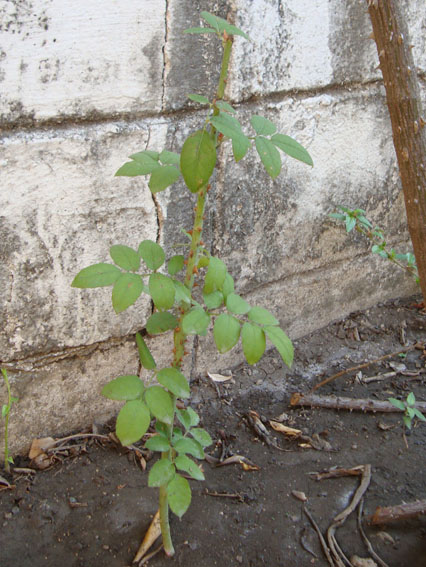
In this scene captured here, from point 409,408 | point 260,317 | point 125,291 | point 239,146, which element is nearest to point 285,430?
point 409,408

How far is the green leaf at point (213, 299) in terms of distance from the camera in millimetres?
1290

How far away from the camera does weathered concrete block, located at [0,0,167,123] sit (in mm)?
1540

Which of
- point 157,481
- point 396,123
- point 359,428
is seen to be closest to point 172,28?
point 396,123

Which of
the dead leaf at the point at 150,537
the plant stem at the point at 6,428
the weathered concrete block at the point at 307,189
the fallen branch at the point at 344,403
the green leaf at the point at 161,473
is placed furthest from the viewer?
the fallen branch at the point at 344,403

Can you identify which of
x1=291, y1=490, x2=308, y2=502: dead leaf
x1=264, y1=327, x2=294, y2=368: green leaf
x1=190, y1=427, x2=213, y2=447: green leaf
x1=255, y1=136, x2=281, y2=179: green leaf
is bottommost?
x1=291, y1=490, x2=308, y2=502: dead leaf

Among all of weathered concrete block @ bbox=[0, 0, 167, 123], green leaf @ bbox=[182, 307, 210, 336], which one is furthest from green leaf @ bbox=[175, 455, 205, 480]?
weathered concrete block @ bbox=[0, 0, 167, 123]

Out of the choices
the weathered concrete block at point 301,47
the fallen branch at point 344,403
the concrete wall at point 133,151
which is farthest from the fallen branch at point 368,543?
the weathered concrete block at point 301,47

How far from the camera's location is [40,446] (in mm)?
1981

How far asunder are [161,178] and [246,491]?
1.08m

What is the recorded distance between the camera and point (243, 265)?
2.23m

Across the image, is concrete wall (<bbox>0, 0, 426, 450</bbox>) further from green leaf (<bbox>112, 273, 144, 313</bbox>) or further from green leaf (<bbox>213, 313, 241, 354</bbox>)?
green leaf (<bbox>213, 313, 241, 354</bbox>)

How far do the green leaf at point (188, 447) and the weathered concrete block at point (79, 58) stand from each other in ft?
3.02

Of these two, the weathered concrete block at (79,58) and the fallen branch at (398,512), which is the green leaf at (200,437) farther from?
the weathered concrete block at (79,58)

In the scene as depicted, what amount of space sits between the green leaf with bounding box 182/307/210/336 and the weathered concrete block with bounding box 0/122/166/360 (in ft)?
2.22
